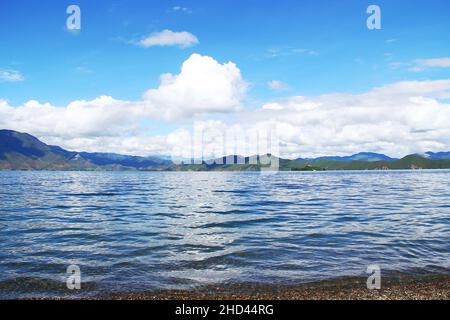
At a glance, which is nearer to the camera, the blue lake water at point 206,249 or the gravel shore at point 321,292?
the gravel shore at point 321,292

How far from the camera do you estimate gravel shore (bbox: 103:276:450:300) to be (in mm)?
13492

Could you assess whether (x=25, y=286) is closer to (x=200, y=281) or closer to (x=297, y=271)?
(x=200, y=281)

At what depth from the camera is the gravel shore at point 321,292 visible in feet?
44.3

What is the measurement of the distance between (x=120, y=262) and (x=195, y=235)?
8.39 meters

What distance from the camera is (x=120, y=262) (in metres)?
18.5

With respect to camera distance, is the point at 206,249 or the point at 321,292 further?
the point at 206,249

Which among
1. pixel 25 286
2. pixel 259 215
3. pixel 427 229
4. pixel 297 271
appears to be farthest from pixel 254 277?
pixel 259 215

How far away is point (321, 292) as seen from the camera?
14.1 meters

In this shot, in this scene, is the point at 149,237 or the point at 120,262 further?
the point at 149,237

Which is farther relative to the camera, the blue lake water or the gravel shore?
the blue lake water
